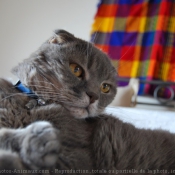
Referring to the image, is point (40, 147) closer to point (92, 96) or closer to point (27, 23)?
point (92, 96)

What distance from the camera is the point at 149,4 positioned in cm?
259

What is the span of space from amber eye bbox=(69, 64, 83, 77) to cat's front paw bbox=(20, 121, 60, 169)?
341 mm

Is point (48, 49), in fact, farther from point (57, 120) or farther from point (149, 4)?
point (149, 4)

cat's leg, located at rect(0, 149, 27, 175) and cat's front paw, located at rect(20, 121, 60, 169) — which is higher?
cat's front paw, located at rect(20, 121, 60, 169)

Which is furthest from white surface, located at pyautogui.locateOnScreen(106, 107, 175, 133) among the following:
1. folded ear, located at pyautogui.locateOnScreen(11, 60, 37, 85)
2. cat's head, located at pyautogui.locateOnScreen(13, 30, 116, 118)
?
folded ear, located at pyautogui.locateOnScreen(11, 60, 37, 85)

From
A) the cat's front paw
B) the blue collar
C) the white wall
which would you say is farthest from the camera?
the white wall

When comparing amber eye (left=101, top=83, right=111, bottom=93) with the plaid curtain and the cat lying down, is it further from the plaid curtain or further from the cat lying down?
the plaid curtain

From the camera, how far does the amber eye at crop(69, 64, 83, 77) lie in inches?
38.2

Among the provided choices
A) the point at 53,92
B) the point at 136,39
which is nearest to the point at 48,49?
the point at 53,92

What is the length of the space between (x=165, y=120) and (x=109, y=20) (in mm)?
1580

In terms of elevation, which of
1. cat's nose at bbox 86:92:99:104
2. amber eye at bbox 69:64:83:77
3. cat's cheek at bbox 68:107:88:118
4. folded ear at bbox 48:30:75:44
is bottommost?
cat's cheek at bbox 68:107:88:118

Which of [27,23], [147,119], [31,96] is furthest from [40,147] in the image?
[27,23]

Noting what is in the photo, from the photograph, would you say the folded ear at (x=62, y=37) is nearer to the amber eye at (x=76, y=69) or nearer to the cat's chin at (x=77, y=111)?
the amber eye at (x=76, y=69)

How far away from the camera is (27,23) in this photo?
3010mm
